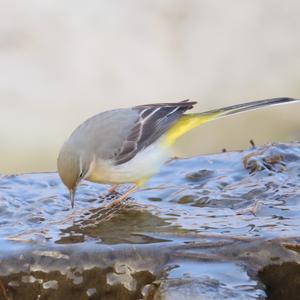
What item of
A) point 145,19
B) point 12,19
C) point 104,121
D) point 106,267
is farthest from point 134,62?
point 106,267

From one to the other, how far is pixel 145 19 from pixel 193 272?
7.80 meters

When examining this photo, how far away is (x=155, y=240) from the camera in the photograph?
14.2 feet

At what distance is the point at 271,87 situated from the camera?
36.8 ft

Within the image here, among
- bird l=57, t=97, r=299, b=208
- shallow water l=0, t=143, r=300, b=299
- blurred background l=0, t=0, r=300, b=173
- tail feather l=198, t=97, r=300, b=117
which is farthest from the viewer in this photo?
blurred background l=0, t=0, r=300, b=173

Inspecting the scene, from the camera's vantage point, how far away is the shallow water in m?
4.09

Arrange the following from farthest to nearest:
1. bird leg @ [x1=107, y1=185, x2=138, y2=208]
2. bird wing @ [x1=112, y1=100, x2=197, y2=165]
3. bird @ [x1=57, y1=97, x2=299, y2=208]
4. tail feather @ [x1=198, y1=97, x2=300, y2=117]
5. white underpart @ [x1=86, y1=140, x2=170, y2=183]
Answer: tail feather @ [x1=198, y1=97, x2=300, y2=117] < bird wing @ [x1=112, y1=100, x2=197, y2=165] < white underpart @ [x1=86, y1=140, x2=170, y2=183] < bird @ [x1=57, y1=97, x2=299, y2=208] < bird leg @ [x1=107, y1=185, x2=138, y2=208]

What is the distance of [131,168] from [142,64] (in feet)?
19.1

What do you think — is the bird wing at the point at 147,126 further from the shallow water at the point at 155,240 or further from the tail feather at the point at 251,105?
the shallow water at the point at 155,240

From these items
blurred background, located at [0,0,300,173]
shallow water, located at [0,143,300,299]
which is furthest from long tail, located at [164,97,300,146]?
Answer: blurred background, located at [0,0,300,173]

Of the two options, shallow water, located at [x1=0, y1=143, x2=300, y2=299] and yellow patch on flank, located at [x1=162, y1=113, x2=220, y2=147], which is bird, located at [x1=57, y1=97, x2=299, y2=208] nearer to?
yellow patch on flank, located at [x1=162, y1=113, x2=220, y2=147]

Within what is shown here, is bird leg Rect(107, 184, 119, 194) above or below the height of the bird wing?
below

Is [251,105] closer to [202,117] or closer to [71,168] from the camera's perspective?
[202,117]

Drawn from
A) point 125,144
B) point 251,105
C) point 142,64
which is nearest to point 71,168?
point 125,144

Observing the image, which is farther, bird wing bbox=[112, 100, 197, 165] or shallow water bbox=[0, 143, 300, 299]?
bird wing bbox=[112, 100, 197, 165]
